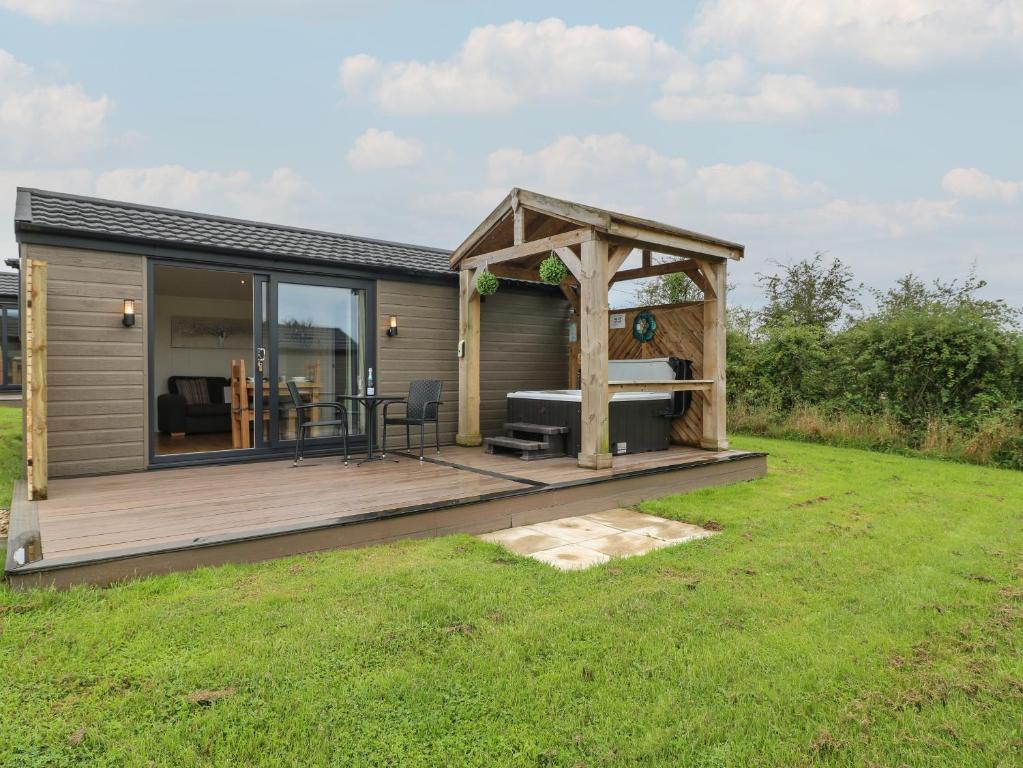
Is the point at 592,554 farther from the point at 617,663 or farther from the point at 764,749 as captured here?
the point at 764,749

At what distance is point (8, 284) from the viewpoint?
13.8 meters

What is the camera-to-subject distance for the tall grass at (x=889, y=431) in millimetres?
Answer: 6895

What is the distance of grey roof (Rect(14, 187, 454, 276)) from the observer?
491 cm

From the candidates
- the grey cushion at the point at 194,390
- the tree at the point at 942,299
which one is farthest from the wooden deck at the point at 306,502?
the tree at the point at 942,299

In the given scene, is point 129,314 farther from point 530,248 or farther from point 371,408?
point 530,248

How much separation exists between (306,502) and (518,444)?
2.44 m

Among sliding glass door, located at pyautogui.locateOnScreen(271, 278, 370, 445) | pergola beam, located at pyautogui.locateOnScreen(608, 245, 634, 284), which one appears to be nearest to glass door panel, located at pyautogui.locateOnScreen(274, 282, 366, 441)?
sliding glass door, located at pyautogui.locateOnScreen(271, 278, 370, 445)

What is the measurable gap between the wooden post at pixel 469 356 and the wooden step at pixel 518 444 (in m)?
0.52

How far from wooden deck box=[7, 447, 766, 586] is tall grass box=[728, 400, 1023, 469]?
2806 mm

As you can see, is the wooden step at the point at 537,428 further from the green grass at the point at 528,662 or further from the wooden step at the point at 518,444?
the green grass at the point at 528,662

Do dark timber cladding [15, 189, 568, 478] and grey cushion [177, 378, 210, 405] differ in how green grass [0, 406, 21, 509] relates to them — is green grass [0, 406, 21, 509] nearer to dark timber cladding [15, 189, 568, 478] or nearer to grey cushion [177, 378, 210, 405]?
dark timber cladding [15, 189, 568, 478]

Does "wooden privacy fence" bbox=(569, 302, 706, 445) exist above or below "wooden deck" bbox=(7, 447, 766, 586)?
above

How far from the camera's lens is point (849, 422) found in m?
8.35

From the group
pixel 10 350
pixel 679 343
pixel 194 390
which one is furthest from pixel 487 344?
pixel 10 350
